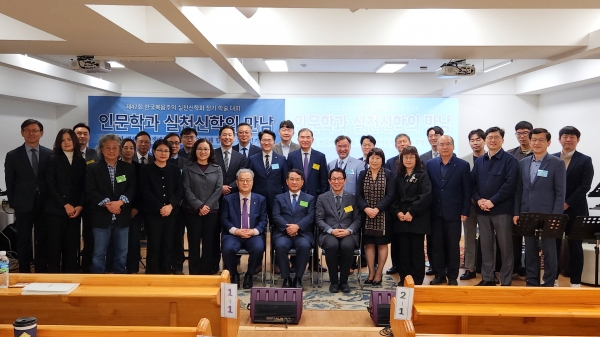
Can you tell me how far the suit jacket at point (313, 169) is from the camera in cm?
525

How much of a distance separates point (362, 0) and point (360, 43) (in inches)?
54.0

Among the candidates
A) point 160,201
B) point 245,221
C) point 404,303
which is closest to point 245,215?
point 245,221

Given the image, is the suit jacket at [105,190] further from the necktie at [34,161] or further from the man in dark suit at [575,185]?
the man in dark suit at [575,185]

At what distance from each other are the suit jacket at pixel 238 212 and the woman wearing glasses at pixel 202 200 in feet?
0.36

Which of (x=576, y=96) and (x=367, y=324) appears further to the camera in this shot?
(x=576, y=96)

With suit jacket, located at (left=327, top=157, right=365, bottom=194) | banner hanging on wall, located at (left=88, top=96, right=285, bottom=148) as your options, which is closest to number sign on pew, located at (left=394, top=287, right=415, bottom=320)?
suit jacket, located at (left=327, top=157, right=365, bottom=194)

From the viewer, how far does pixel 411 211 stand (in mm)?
4629

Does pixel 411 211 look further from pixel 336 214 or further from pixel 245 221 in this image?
pixel 245 221

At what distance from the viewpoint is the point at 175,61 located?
5.31m

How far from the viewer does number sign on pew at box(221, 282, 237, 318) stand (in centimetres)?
281

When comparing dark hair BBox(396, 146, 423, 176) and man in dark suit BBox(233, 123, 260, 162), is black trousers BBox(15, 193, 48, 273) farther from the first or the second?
dark hair BBox(396, 146, 423, 176)

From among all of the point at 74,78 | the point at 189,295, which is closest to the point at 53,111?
the point at 74,78

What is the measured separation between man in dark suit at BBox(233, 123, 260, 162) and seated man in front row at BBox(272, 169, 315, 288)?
79 cm

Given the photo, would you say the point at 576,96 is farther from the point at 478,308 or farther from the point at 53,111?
the point at 53,111
